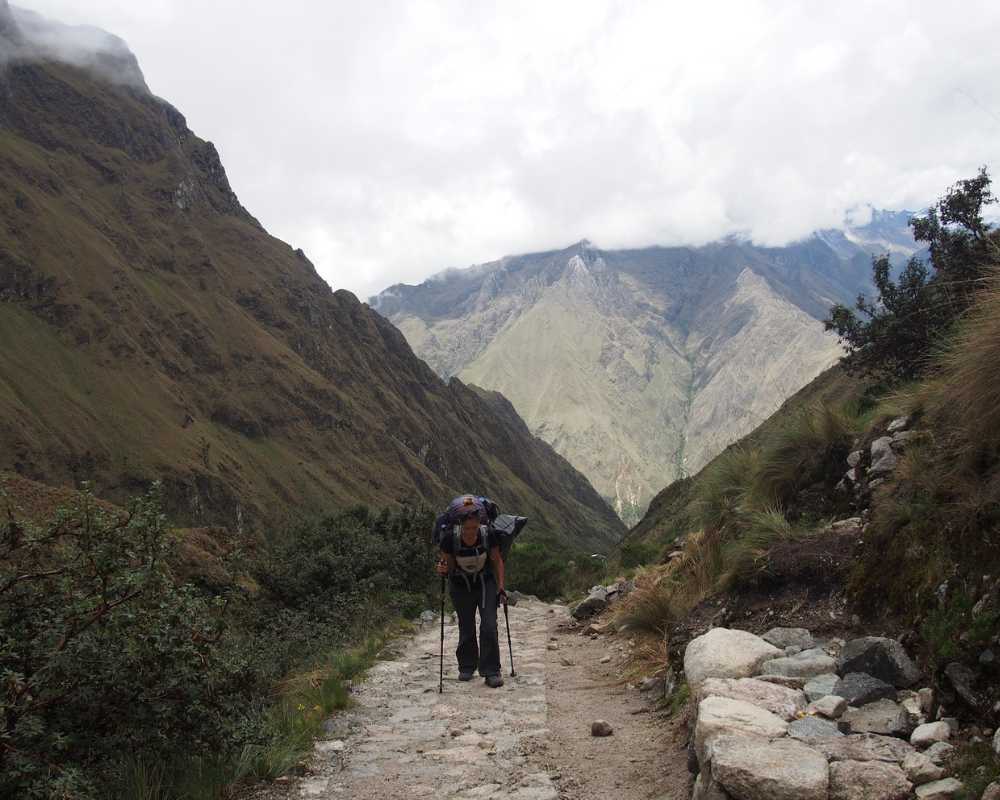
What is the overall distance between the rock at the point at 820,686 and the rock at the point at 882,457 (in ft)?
9.74

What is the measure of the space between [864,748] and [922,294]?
10.5 meters

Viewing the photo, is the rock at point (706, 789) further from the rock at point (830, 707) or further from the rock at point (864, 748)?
the rock at point (830, 707)

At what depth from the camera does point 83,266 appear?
108500 mm

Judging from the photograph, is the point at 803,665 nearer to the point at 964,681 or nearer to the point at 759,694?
the point at 759,694

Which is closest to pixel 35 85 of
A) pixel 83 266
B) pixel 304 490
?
pixel 83 266

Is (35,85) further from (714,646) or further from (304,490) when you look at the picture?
(714,646)

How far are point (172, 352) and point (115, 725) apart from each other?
119 m

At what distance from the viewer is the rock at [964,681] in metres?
4.32

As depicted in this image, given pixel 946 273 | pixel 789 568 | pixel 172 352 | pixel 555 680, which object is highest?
pixel 172 352

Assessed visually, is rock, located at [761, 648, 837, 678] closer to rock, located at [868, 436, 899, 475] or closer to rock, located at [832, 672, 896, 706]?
rock, located at [832, 672, 896, 706]

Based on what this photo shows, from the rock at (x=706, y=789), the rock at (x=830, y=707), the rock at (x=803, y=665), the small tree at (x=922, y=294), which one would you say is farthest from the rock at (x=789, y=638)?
the small tree at (x=922, y=294)

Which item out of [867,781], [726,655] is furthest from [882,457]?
[867,781]

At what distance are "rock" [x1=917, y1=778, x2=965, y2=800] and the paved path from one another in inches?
88.1

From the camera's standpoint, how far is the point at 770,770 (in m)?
4.16
